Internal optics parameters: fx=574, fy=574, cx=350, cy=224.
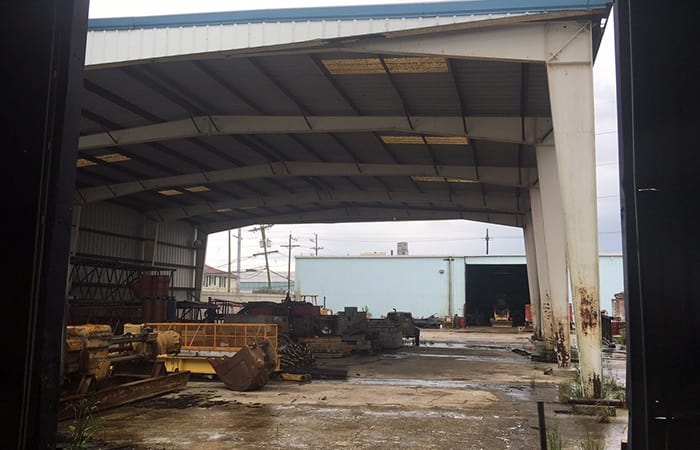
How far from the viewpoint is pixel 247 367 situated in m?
12.7

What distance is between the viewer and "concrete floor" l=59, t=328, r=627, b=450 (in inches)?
325

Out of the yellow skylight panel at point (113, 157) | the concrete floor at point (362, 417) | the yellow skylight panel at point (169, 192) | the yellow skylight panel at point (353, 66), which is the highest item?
the yellow skylight panel at point (353, 66)

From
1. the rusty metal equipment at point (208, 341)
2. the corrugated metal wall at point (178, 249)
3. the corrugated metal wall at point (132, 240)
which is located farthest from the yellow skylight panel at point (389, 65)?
the corrugated metal wall at point (178, 249)

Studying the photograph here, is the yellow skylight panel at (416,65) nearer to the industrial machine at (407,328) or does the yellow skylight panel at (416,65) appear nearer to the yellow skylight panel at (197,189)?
the industrial machine at (407,328)

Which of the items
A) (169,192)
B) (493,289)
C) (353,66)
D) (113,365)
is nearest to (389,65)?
(353,66)

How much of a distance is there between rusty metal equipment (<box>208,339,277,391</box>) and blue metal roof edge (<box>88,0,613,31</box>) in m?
7.26

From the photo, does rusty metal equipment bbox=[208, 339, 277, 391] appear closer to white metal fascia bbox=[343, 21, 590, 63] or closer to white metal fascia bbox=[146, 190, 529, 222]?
white metal fascia bbox=[343, 21, 590, 63]

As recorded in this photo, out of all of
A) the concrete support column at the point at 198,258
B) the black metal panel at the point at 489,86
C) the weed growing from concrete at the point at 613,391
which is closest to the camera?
the weed growing from concrete at the point at 613,391

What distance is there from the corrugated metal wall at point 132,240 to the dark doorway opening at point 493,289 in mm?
26199

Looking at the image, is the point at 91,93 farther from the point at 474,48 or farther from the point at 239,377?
the point at 474,48

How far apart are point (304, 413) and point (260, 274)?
10153 centimetres

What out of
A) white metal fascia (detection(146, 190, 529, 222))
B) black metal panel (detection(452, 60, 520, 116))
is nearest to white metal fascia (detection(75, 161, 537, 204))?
white metal fascia (detection(146, 190, 529, 222))

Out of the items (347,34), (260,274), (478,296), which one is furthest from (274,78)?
(260,274)

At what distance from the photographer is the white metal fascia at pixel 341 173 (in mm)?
21922
